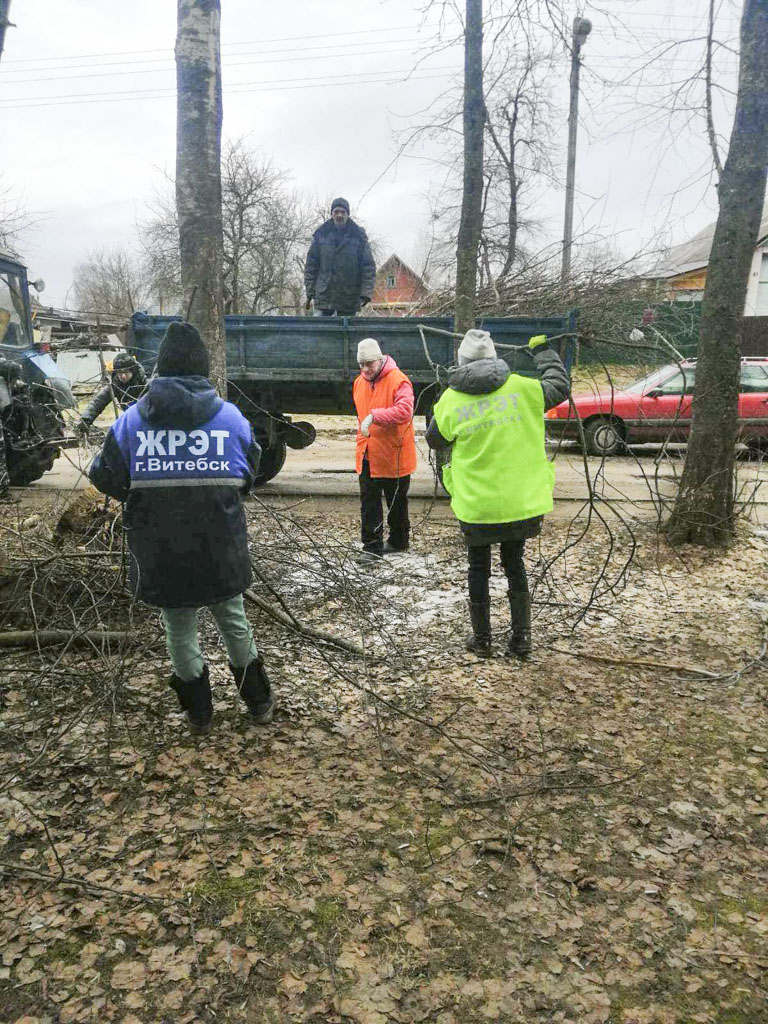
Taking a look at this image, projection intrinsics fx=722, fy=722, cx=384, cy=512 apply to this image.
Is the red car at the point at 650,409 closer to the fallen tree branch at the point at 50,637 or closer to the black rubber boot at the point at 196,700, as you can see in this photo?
the fallen tree branch at the point at 50,637

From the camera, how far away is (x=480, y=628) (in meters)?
4.40

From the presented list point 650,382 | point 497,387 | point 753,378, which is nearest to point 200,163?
point 497,387

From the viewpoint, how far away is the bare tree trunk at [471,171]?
8414mm

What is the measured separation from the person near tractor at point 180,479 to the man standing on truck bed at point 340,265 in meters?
6.04

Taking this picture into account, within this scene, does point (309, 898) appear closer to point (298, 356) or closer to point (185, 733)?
point (185, 733)

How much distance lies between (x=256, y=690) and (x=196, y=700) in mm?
282

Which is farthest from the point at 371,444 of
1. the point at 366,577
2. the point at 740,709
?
the point at 740,709

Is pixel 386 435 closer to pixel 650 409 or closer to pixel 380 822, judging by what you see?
pixel 380 822

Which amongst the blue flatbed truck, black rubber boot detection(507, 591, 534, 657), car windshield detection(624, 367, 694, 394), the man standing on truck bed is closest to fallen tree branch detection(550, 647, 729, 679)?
black rubber boot detection(507, 591, 534, 657)

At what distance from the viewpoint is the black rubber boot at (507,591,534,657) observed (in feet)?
14.1

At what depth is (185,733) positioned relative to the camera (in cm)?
349

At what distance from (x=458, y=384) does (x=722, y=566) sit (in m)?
3.33

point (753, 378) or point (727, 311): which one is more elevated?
point (727, 311)

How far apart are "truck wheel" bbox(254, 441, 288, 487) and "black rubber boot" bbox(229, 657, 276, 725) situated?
5.68 metres
